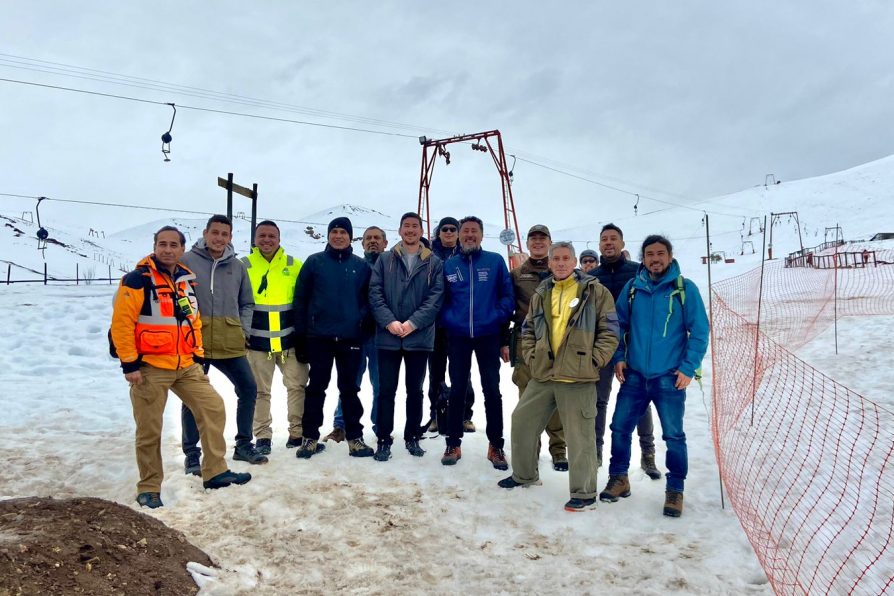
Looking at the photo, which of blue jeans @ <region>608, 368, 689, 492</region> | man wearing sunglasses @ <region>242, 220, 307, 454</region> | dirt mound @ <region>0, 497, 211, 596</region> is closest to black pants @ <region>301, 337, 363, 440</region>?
man wearing sunglasses @ <region>242, 220, 307, 454</region>

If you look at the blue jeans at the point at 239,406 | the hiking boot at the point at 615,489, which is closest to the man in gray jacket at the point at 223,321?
the blue jeans at the point at 239,406

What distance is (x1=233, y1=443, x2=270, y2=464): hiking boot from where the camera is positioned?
4453mm

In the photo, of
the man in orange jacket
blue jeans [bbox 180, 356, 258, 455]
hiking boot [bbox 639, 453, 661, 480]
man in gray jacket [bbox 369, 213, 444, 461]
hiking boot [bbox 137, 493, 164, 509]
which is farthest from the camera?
man in gray jacket [bbox 369, 213, 444, 461]

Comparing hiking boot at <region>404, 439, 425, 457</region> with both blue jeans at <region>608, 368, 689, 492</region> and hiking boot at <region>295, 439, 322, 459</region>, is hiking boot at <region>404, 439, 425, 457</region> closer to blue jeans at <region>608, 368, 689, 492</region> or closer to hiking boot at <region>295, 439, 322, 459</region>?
hiking boot at <region>295, 439, 322, 459</region>

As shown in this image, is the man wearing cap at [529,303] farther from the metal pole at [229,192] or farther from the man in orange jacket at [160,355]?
the metal pole at [229,192]

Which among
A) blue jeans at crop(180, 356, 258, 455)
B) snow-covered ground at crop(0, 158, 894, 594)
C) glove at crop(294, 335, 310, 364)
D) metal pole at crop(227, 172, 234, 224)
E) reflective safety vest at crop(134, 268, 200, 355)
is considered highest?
metal pole at crop(227, 172, 234, 224)

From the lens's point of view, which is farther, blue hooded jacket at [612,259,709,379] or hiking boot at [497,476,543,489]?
hiking boot at [497,476,543,489]

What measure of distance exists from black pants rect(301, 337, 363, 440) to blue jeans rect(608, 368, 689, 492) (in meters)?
2.22

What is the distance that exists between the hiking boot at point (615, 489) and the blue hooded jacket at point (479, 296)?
4.79 feet

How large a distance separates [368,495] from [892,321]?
9697 millimetres

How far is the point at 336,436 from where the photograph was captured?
521 cm

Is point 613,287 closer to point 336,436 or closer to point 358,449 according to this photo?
point 358,449

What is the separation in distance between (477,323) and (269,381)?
207cm

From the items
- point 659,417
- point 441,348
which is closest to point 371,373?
point 441,348
